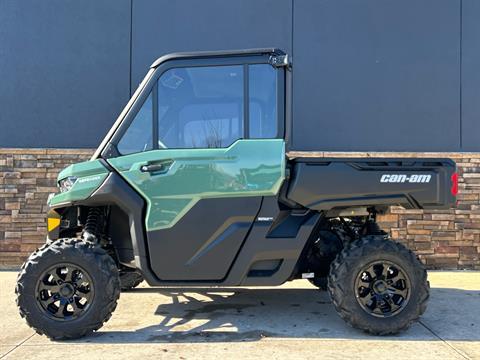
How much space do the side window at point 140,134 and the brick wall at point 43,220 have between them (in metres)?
3.36

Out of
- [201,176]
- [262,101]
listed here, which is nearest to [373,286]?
[201,176]

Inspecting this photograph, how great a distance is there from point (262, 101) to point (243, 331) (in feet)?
6.97

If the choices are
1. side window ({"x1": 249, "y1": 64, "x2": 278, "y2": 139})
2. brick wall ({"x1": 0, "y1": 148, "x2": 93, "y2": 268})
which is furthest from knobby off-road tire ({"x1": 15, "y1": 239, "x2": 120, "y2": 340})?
brick wall ({"x1": 0, "y1": 148, "x2": 93, "y2": 268})

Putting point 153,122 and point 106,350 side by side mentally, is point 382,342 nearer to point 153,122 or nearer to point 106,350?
point 106,350

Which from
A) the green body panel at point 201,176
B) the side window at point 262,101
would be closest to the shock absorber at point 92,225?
the green body panel at point 201,176

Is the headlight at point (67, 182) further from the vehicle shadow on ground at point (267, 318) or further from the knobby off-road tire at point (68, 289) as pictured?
the vehicle shadow on ground at point (267, 318)

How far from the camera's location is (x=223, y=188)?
393 centimetres

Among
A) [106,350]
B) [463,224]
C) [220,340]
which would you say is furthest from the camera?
[463,224]

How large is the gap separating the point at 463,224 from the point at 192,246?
507 cm

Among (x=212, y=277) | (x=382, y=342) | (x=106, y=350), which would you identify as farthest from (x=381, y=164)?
(x=106, y=350)

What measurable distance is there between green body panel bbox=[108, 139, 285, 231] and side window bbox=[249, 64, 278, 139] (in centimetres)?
11

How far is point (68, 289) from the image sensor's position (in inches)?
152

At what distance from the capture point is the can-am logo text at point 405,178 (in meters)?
3.99

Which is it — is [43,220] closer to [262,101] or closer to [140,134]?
[140,134]
